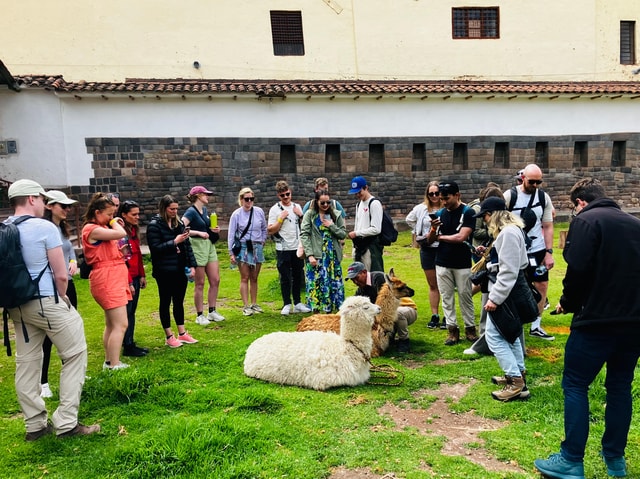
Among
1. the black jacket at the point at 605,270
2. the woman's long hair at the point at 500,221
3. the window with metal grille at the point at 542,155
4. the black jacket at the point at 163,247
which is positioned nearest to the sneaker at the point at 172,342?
the black jacket at the point at 163,247

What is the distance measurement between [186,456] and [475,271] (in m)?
3.32

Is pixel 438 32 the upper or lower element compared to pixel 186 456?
upper

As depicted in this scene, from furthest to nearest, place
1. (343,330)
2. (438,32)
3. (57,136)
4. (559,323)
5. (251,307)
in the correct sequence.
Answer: (438,32)
(57,136)
(251,307)
(559,323)
(343,330)

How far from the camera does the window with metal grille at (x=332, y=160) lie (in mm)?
19109

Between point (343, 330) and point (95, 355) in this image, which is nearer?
point (343, 330)

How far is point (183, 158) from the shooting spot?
694 inches

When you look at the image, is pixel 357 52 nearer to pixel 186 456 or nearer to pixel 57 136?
pixel 57 136

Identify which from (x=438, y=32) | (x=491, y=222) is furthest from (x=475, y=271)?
(x=438, y=32)

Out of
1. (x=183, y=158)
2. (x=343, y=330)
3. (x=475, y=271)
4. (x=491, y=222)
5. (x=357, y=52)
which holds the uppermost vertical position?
(x=357, y=52)

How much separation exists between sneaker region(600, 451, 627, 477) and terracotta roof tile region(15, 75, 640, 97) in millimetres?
15786

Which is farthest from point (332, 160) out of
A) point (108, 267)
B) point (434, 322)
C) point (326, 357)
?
point (326, 357)

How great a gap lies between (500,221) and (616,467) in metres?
2.19

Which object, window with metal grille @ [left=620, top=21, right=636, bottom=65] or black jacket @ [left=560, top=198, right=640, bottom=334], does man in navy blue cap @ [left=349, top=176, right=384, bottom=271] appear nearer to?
black jacket @ [left=560, top=198, right=640, bottom=334]

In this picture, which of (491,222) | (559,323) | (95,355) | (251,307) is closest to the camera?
(491,222)
